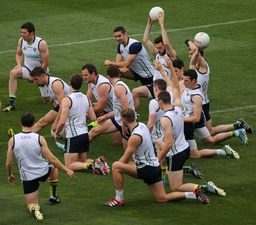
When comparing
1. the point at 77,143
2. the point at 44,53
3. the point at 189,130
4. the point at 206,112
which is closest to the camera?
the point at 77,143

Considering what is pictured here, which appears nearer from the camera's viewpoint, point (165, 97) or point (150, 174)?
point (150, 174)

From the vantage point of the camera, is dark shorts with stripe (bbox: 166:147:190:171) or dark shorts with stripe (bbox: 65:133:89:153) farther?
dark shorts with stripe (bbox: 65:133:89:153)

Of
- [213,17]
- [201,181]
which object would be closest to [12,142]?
[201,181]

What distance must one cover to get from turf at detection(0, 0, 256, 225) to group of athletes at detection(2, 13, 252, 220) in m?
0.32

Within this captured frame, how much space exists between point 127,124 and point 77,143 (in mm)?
2572

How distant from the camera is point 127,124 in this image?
1934 centimetres

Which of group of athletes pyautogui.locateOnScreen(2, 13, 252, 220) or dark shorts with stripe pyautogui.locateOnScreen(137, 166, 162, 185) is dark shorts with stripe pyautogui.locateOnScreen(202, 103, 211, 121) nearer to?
group of athletes pyautogui.locateOnScreen(2, 13, 252, 220)

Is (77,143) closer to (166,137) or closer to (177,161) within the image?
(177,161)

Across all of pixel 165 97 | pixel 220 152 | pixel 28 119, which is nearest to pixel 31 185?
pixel 28 119

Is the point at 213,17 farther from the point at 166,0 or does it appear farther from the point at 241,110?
the point at 241,110

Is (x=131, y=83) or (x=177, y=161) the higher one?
(x=131, y=83)

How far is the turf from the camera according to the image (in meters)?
19.0

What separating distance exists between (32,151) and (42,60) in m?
7.82

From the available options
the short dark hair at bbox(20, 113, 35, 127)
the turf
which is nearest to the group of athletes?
the short dark hair at bbox(20, 113, 35, 127)
